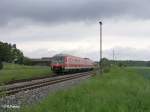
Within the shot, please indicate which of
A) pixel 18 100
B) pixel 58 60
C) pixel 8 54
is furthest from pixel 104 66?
pixel 18 100

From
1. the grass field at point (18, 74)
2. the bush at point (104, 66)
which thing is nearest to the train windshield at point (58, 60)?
the grass field at point (18, 74)

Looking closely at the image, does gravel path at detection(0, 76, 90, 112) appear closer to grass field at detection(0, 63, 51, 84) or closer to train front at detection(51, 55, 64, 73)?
grass field at detection(0, 63, 51, 84)

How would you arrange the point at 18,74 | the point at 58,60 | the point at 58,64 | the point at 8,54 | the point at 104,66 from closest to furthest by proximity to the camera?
the point at 18,74 → the point at 58,64 → the point at 58,60 → the point at 104,66 → the point at 8,54

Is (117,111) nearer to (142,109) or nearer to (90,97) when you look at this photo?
(142,109)

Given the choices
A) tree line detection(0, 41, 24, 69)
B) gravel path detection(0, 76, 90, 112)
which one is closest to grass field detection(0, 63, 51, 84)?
gravel path detection(0, 76, 90, 112)

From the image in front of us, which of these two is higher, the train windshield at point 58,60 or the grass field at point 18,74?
the train windshield at point 58,60

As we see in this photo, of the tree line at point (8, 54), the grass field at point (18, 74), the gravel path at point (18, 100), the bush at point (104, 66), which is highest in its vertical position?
the tree line at point (8, 54)

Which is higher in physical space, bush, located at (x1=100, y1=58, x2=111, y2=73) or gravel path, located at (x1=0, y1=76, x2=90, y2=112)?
bush, located at (x1=100, y1=58, x2=111, y2=73)

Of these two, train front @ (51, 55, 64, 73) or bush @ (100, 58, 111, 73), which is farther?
bush @ (100, 58, 111, 73)

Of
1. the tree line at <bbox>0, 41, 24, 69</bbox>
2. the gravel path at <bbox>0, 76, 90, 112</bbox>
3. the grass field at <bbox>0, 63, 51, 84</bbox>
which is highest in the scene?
the tree line at <bbox>0, 41, 24, 69</bbox>

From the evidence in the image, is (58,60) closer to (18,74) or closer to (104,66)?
(18,74)

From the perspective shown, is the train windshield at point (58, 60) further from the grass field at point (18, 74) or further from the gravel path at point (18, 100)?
the gravel path at point (18, 100)

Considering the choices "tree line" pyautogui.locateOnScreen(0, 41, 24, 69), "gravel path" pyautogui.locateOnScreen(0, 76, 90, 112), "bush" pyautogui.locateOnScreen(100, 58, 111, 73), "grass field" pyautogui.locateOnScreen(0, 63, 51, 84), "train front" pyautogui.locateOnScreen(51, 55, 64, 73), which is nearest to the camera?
"gravel path" pyautogui.locateOnScreen(0, 76, 90, 112)

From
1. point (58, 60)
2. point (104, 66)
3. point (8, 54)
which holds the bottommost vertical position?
point (104, 66)
